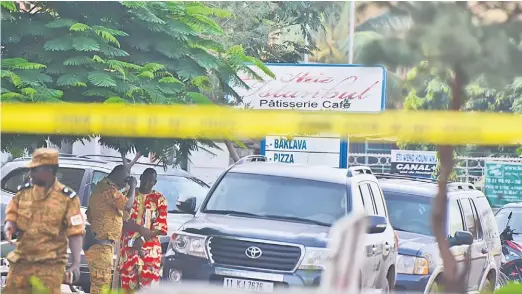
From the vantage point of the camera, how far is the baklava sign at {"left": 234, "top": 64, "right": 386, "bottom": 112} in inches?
238

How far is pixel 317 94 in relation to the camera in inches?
256

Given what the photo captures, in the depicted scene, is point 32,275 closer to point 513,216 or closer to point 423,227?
point 423,227

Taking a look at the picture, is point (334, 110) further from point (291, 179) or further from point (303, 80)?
point (291, 179)

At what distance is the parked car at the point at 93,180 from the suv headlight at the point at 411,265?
4.84 ft

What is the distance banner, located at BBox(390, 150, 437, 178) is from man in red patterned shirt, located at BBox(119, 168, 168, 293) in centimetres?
247

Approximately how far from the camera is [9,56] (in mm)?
7031

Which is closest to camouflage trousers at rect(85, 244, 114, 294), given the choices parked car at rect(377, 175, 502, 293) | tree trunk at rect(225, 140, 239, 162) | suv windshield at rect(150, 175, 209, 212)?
suv windshield at rect(150, 175, 209, 212)

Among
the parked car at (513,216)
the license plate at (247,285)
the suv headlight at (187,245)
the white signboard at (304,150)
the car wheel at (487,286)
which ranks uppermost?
the white signboard at (304,150)

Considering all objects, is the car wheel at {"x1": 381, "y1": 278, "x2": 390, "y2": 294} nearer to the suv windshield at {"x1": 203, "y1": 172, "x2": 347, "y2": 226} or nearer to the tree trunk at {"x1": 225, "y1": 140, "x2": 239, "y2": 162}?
the suv windshield at {"x1": 203, "y1": 172, "x2": 347, "y2": 226}

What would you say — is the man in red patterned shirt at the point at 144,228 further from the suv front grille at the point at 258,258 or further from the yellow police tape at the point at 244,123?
the yellow police tape at the point at 244,123

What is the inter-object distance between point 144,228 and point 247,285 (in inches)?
109

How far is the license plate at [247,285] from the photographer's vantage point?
682 centimetres

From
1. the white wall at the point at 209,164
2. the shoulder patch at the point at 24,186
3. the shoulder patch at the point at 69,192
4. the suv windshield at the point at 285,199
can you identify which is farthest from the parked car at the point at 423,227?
the shoulder patch at the point at 24,186

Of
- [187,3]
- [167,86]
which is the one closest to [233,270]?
[167,86]
